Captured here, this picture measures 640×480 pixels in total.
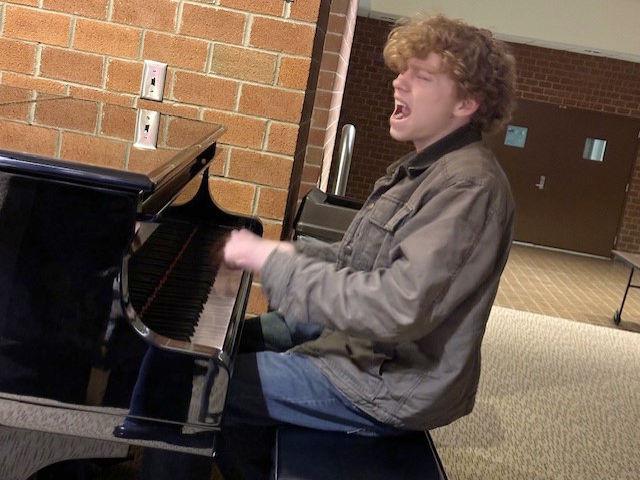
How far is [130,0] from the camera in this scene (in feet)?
9.65

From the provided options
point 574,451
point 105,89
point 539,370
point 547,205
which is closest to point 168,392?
point 105,89

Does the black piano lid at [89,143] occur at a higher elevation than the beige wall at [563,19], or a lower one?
lower

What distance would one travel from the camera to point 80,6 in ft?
9.66

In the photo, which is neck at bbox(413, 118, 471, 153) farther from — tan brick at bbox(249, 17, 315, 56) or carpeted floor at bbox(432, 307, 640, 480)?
carpeted floor at bbox(432, 307, 640, 480)

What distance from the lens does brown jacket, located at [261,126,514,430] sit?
5.15 ft

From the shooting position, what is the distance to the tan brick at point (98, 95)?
3020mm

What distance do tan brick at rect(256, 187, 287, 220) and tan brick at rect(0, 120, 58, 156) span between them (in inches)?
50.9

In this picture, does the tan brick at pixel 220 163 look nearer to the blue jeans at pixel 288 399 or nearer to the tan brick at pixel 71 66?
the tan brick at pixel 71 66

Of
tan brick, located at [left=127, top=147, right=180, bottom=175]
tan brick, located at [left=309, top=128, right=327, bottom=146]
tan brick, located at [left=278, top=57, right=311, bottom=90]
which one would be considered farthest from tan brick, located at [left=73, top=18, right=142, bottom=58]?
tan brick, located at [left=127, top=147, right=180, bottom=175]

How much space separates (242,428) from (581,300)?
23.6 ft

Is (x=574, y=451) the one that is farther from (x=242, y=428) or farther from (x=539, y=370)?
(x=242, y=428)

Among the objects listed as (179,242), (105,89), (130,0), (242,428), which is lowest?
(242,428)

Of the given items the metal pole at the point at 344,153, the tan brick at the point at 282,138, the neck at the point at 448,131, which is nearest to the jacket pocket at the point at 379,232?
the neck at the point at 448,131

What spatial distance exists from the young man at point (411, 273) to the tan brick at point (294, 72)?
1.04 meters
